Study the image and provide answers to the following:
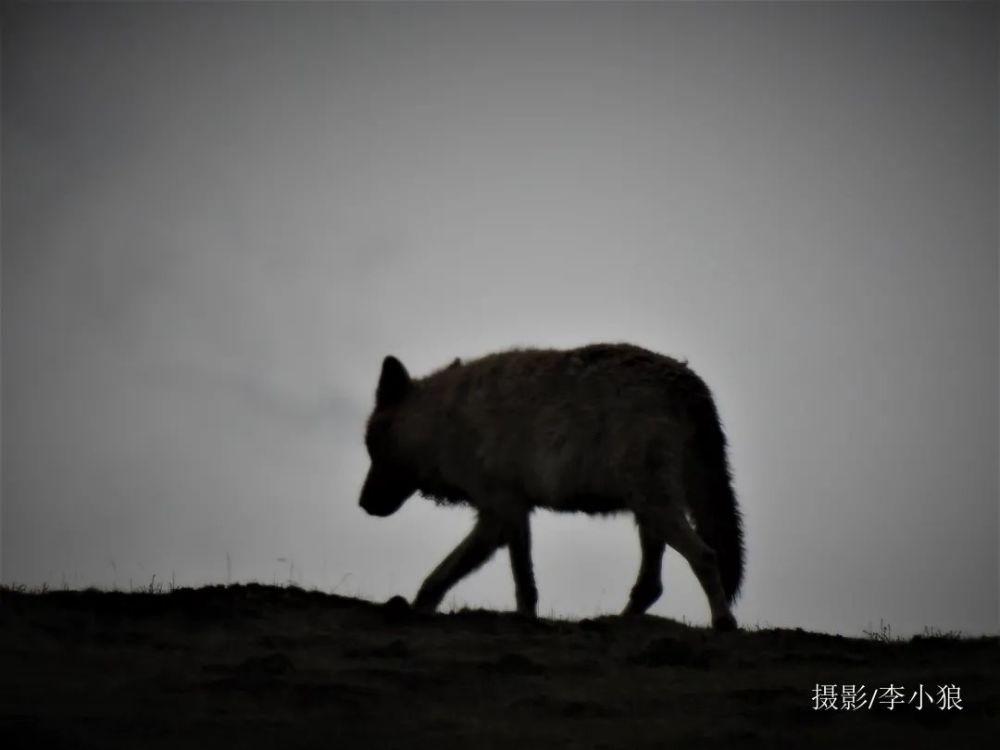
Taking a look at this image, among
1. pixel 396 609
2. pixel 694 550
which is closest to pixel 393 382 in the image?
pixel 396 609

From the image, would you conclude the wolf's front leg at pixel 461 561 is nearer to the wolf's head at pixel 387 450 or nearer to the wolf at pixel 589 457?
the wolf at pixel 589 457

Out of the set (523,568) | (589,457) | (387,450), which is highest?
(387,450)

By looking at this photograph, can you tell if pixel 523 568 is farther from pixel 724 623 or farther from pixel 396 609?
pixel 724 623

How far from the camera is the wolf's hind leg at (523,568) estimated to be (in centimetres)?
998

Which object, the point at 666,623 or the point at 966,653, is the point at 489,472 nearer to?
the point at 666,623

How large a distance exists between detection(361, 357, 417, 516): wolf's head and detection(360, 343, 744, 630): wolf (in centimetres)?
59

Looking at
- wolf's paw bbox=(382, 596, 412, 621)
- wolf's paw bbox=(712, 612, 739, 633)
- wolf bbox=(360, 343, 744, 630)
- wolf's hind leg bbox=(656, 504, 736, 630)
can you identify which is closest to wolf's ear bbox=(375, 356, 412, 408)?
wolf bbox=(360, 343, 744, 630)

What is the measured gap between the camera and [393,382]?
11445mm

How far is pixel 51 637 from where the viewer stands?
7.21 meters

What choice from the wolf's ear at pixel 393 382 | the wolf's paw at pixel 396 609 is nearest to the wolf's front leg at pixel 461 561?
the wolf's paw at pixel 396 609

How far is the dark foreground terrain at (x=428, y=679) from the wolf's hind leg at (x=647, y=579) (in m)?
1.39

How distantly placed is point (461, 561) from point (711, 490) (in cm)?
207

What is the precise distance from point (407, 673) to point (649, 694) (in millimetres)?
1302

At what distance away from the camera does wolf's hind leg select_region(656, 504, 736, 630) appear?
8.45 meters
